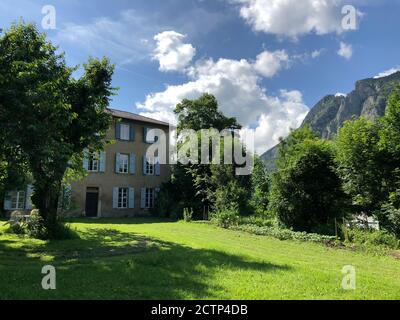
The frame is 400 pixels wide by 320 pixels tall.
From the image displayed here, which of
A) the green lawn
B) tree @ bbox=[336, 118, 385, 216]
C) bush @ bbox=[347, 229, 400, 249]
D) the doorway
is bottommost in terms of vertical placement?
the green lawn

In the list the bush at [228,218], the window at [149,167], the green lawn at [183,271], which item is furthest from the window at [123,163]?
the green lawn at [183,271]

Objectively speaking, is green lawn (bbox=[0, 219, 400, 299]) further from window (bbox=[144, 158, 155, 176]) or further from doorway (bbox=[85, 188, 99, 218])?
window (bbox=[144, 158, 155, 176])

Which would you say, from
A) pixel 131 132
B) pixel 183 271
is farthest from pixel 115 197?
pixel 183 271

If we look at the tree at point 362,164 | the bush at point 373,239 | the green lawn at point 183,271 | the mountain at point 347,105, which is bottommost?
the green lawn at point 183,271

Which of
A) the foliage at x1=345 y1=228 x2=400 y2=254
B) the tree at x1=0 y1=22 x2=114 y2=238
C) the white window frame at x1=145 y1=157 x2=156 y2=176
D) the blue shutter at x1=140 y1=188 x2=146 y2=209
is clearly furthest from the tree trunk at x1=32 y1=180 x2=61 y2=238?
the white window frame at x1=145 y1=157 x2=156 y2=176

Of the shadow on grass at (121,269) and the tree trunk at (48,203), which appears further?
the tree trunk at (48,203)

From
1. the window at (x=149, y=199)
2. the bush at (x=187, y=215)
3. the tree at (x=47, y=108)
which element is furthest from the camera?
the window at (x=149, y=199)

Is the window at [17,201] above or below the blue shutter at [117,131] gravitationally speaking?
below

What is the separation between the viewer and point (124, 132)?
29297 mm

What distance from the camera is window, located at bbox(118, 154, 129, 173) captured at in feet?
94.8

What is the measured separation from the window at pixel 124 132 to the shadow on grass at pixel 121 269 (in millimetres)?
17517

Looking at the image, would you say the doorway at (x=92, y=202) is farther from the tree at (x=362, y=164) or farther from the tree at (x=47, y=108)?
the tree at (x=362, y=164)

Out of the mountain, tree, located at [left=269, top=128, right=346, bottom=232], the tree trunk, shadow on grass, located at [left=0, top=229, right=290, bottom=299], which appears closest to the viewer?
shadow on grass, located at [left=0, top=229, right=290, bottom=299]

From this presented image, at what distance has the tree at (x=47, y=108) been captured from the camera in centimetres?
951
